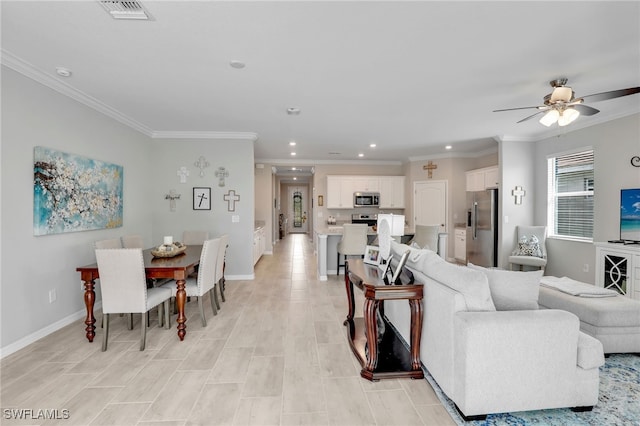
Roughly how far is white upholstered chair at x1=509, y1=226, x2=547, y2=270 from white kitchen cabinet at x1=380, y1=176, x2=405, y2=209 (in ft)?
10.3

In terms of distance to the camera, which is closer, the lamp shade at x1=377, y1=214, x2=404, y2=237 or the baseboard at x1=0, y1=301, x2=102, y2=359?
the baseboard at x1=0, y1=301, x2=102, y2=359

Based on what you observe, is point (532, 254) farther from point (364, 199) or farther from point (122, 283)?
point (122, 283)

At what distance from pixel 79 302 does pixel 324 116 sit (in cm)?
393

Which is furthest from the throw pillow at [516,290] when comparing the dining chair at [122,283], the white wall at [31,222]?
the white wall at [31,222]

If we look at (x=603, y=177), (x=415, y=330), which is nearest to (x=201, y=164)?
(x=415, y=330)

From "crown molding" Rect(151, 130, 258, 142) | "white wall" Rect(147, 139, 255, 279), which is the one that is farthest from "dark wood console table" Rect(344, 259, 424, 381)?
"crown molding" Rect(151, 130, 258, 142)

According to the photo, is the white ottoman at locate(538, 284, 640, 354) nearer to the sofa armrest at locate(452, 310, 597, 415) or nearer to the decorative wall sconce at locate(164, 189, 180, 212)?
the sofa armrest at locate(452, 310, 597, 415)

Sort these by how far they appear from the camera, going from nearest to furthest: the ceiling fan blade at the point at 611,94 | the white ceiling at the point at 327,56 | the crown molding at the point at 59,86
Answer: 1. the white ceiling at the point at 327,56
2. the ceiling fan blade at the point at 611,94
3. the crown molding at the point at 59,86

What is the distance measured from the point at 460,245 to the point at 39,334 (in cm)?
741

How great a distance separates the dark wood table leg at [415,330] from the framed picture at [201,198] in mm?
4139

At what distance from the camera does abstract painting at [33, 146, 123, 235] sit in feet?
10.2

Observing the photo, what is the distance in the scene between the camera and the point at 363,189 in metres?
8.30

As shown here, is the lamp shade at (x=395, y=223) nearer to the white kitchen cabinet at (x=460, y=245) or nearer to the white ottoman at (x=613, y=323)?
the white ottoman at (x=613, y=323)

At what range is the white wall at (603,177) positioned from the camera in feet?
13.8
